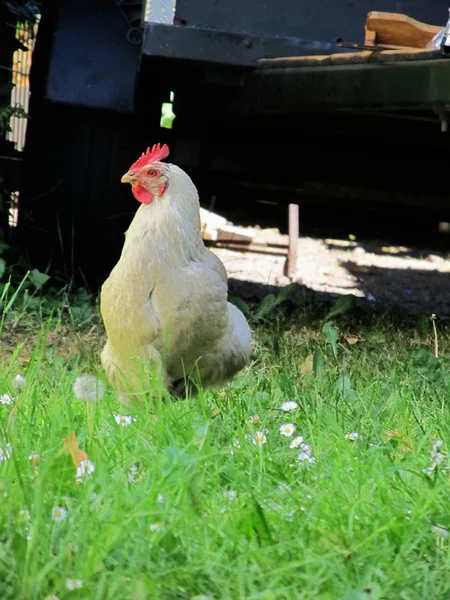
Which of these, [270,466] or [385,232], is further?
[385,232]

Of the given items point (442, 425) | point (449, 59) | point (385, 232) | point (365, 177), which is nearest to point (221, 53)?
point (449, 59)

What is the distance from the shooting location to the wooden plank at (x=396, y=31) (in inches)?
139

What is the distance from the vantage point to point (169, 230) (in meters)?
3.15

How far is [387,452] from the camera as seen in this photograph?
228cm

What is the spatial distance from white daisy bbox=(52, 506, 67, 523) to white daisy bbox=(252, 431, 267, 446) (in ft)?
2.09

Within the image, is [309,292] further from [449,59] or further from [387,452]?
[387,452]

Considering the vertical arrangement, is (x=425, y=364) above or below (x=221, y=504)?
below

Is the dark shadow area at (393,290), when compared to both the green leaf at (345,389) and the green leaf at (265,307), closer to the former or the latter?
the green leaf at (265,307)

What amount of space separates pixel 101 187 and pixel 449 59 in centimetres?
219

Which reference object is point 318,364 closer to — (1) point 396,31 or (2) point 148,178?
(2) point 148,178

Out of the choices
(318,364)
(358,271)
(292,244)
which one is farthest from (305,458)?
(358,271)

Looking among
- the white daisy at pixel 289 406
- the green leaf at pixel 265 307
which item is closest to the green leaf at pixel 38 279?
the green leaf at pixel 265 307

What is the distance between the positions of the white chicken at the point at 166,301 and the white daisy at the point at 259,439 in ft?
1.74

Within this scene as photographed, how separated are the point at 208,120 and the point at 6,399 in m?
2.67
